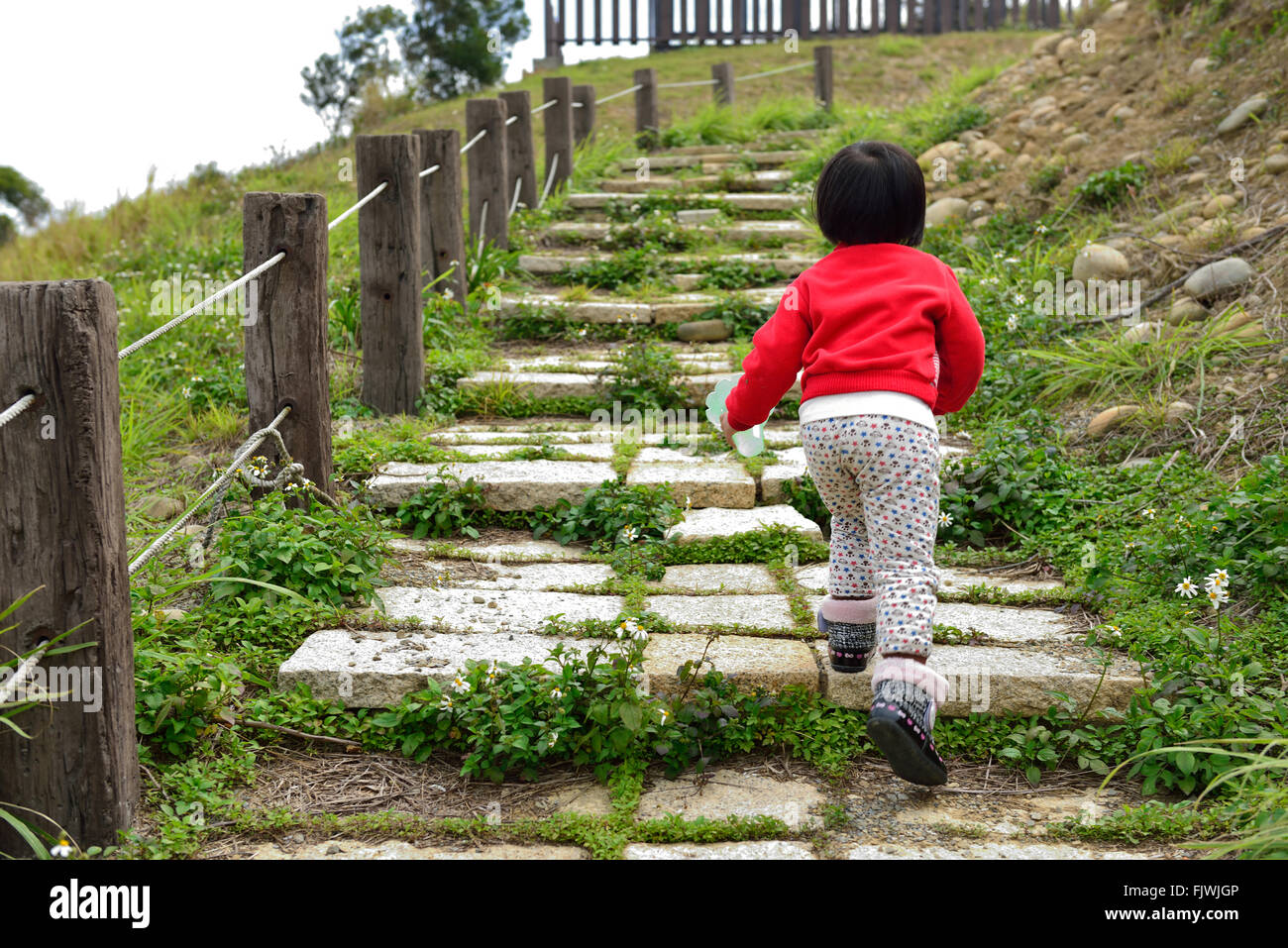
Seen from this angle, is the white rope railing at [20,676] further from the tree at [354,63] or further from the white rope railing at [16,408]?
the tree at [354,63]

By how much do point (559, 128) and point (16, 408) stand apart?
6.74 meters

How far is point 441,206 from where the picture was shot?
17.6 feet

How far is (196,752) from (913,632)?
1597 millimetres

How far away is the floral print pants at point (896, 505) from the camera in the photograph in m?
2.31

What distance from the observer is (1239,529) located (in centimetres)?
302

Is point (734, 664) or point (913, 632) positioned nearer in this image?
point (913, 632)

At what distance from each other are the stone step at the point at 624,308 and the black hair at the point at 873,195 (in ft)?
10.3

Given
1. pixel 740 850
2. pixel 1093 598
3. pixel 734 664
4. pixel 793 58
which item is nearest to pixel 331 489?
pixel 734 664

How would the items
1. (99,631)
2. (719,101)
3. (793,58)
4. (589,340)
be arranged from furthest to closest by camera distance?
(793,58)
(719,101)
(589,340)
(99,631)

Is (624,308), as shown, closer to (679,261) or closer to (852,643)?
(679,261)

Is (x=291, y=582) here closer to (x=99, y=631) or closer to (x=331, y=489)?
(x=331, y=489)

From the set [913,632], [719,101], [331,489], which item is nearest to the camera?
[913,632]

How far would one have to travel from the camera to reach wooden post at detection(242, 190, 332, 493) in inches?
126

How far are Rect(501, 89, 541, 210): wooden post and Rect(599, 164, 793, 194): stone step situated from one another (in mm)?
719
